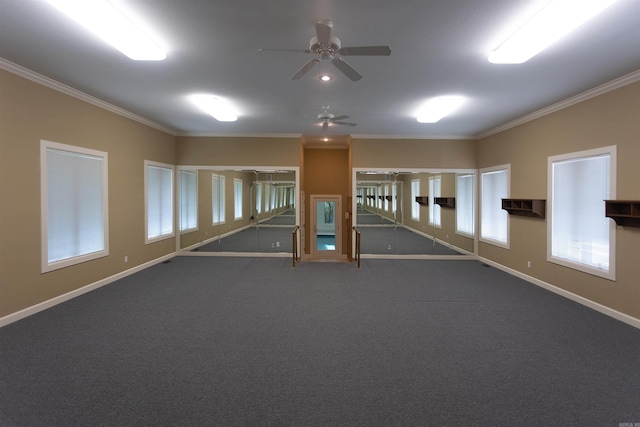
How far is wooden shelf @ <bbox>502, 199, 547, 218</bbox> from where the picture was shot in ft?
17.3

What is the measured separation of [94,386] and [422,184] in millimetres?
8066

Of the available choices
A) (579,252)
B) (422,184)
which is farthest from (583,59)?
(422,184)

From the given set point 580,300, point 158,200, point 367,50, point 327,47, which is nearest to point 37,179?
point 158,200

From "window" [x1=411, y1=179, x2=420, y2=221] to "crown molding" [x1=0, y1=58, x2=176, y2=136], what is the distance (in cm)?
670

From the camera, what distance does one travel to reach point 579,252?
461 cm

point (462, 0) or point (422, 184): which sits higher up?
point (462, 0)

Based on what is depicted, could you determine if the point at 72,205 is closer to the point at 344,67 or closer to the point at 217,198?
the point at 217,198

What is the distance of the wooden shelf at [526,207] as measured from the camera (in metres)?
5.27

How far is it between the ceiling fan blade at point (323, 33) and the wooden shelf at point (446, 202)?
6799 mm

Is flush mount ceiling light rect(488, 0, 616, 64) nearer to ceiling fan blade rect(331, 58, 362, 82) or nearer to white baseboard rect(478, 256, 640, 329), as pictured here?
ceiling fan blade rect(331, 58, 362, 82)

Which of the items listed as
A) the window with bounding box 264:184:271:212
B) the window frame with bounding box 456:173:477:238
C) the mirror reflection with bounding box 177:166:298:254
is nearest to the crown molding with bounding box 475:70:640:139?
the window frame with bounding box 456:173:477:238

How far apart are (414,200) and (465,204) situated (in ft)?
4.95

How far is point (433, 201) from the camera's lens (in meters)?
8.80

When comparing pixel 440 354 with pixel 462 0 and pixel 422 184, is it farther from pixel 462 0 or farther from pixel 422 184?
pixel 422 184
